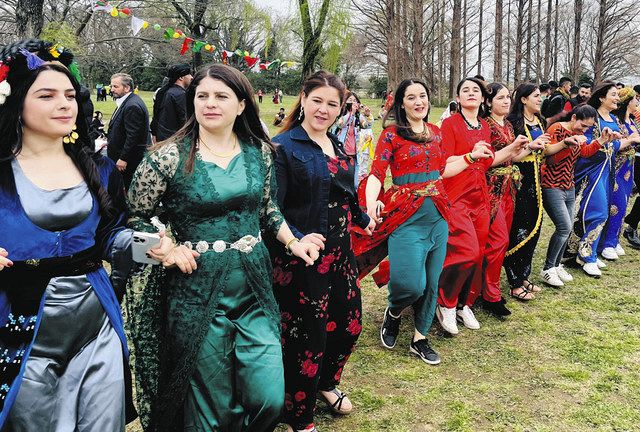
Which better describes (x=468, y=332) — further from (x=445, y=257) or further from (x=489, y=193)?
(x=489, y=193)

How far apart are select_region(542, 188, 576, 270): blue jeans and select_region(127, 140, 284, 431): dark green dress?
3941mm

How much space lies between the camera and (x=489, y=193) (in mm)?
4875

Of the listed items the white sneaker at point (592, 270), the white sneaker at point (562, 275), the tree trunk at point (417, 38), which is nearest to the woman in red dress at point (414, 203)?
the white sneaker at point (562, 275)

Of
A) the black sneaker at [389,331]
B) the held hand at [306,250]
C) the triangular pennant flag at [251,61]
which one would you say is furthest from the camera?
the triangular pennant flag at [251,61]

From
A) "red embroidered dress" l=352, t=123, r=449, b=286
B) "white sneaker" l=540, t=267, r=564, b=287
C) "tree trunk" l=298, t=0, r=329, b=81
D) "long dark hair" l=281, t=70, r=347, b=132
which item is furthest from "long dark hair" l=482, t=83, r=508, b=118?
"tree trunk" l=298, t=0, r=329, b=81

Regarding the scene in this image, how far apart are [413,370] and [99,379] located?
2.50 meters

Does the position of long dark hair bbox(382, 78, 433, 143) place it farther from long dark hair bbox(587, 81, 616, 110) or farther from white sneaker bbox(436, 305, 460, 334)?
long dark hair bbox(587, 81, 616, 110)

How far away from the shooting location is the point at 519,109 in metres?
5.29

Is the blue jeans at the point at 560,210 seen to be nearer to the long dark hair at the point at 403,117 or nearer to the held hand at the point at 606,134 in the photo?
the held hand at the point at 606,134

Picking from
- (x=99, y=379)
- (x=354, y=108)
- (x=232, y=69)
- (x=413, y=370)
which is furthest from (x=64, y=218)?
(x=354, y=108)

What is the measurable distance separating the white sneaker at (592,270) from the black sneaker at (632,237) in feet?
4.99

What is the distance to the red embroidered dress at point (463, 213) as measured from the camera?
448 cm

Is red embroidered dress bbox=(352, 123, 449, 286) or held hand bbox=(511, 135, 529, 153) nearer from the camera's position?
red embroidered dress bbox=(352, 123, 449, 286)

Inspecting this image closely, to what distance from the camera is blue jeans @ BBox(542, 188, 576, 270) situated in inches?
215
